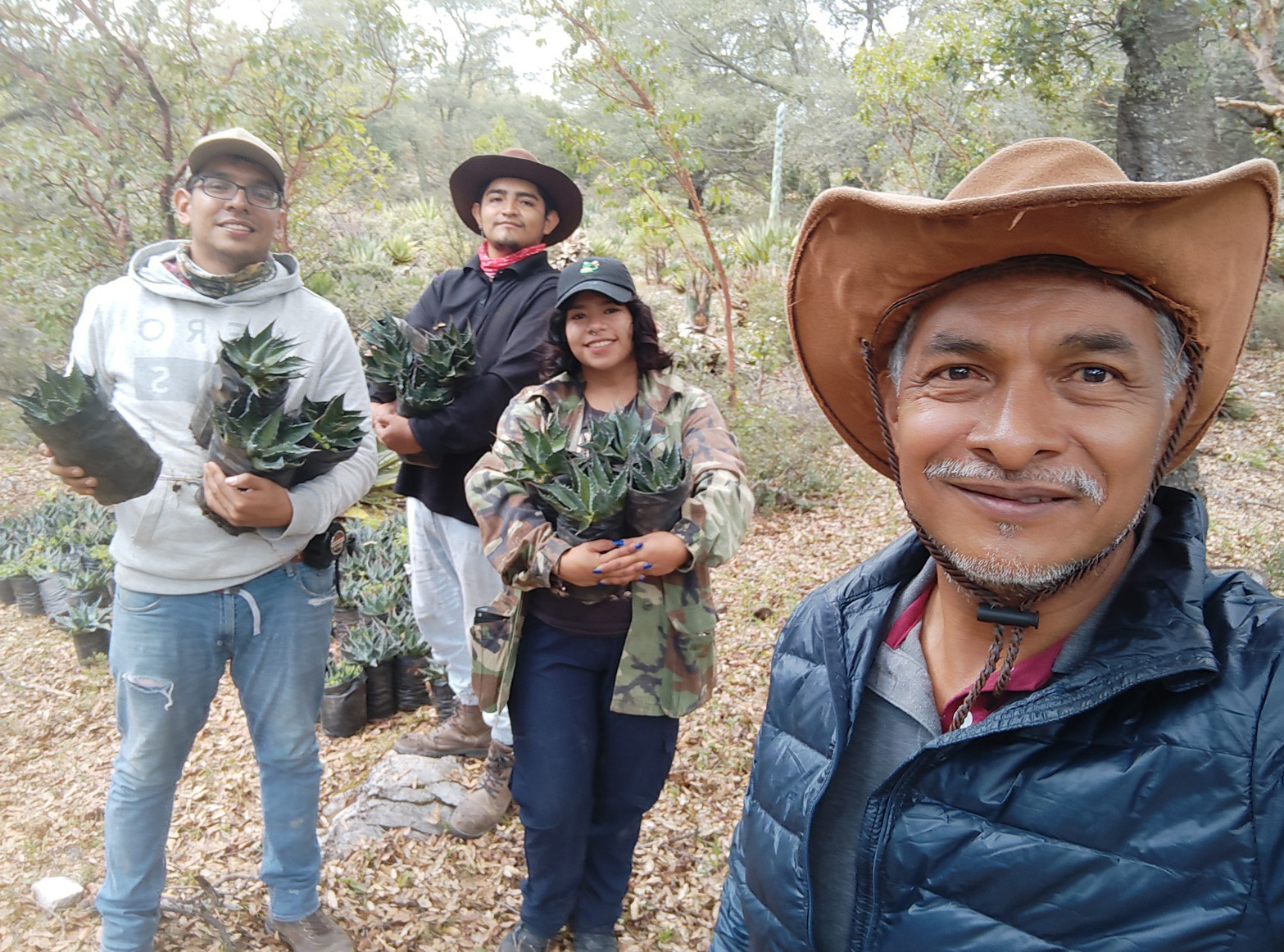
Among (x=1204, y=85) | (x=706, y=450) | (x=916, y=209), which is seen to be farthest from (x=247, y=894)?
(x=1204, y=85)

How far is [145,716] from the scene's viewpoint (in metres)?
2.23

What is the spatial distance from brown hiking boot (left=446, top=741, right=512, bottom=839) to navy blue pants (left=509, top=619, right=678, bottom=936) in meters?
0.66

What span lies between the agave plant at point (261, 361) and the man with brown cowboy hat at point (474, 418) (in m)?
0.89

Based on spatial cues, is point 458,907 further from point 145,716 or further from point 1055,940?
point 1055,940

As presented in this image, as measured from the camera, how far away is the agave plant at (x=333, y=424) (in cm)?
227

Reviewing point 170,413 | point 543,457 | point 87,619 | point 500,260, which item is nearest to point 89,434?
point 170,413

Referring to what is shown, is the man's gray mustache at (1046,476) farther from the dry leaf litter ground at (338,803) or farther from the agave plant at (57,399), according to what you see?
the dry leaf litter ground at (338,803)

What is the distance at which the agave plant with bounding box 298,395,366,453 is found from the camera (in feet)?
7.46

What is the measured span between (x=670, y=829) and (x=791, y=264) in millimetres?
2662

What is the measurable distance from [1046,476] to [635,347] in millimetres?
1794

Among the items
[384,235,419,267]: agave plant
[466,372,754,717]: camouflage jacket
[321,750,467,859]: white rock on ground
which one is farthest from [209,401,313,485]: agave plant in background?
[384,235,419,267]: agave plant

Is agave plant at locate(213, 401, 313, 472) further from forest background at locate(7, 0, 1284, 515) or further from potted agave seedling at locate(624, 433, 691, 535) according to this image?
forest background at locate(7, 0, 1284, 515)

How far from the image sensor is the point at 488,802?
127 inches

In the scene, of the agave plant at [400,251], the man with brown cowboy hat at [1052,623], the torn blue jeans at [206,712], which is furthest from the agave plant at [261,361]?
the agave plant at [400,251]
